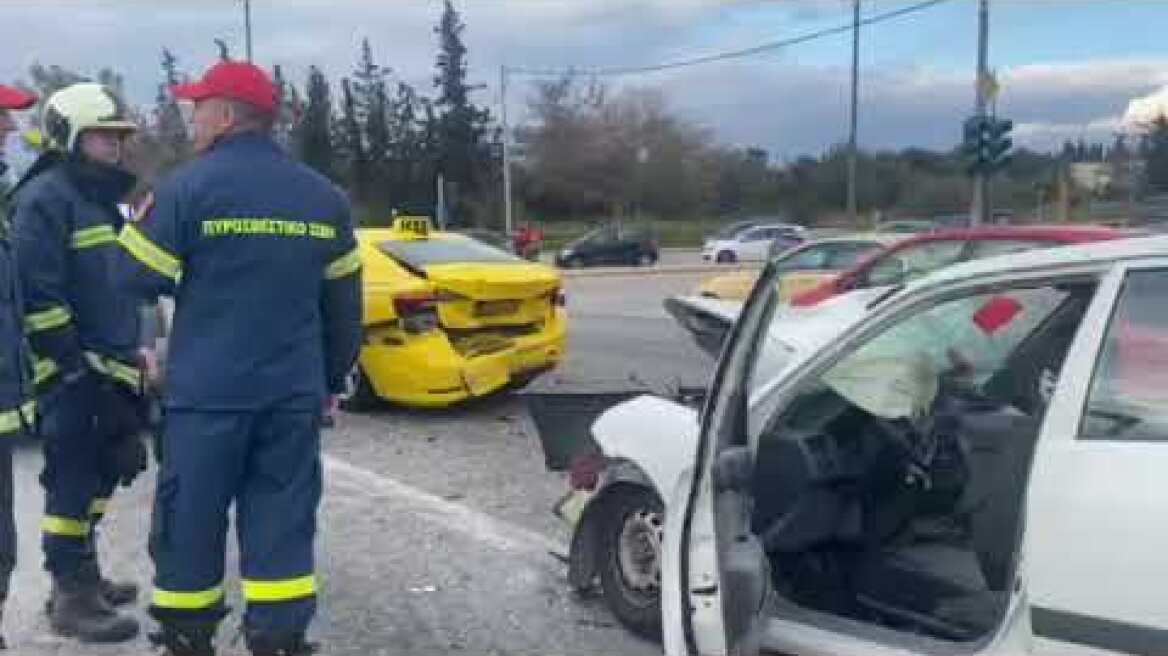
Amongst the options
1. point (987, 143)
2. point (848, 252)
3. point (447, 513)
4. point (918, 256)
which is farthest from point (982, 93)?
point (447, 513)

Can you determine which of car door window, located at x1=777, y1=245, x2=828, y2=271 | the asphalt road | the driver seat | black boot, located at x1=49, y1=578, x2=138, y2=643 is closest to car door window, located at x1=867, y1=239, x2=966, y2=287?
car door window, located at x1=777, y1=245, x2=828, y2=271

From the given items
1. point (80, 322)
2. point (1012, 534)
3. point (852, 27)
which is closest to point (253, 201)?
point (80, 322)

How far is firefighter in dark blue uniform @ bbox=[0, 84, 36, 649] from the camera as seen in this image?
163 inches

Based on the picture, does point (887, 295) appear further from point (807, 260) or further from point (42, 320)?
point (807, 260)

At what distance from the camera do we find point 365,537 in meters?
6.15

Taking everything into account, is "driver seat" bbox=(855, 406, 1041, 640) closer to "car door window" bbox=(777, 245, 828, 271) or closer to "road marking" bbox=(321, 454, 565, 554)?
"car door window" bbox=(777, 245, 828, 271)

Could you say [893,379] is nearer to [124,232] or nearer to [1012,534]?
[1012,534]

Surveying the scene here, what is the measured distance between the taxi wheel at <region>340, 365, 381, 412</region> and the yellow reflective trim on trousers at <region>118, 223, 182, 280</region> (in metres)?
5.41

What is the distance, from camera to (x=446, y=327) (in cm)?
905

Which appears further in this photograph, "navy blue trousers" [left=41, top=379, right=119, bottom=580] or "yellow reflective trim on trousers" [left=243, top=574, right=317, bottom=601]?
"navy blue trousers" [left=41, top=379, right=119, bottom=580]

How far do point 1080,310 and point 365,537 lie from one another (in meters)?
3.66

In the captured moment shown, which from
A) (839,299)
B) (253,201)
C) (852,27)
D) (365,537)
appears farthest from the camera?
(852,27)

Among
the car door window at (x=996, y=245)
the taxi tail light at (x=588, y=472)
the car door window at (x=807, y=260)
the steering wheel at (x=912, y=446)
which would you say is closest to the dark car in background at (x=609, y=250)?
the car door window at (x=807, y=260)

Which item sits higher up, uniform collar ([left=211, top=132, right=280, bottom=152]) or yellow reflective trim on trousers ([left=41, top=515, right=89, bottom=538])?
uniform collar ([left=211, top=132, right=280, bottom=152])
